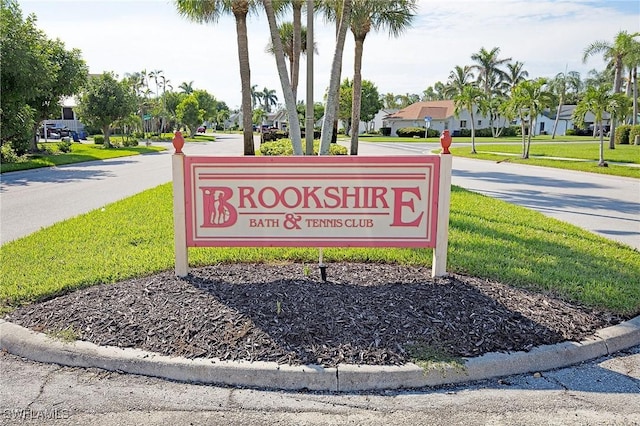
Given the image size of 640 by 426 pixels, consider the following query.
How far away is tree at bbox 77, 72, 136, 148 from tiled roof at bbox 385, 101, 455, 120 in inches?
1569

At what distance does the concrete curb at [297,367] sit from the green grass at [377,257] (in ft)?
3.09

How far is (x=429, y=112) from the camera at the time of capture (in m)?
63.9

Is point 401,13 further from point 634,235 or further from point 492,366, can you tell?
point 492,366

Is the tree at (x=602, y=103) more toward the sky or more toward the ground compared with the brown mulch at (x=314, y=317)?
more toward the sky

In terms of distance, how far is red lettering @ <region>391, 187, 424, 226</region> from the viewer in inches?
184

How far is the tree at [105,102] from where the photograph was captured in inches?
1276

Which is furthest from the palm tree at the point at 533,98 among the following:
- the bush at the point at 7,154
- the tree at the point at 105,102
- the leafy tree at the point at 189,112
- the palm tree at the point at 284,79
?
the leafy tree at the point at 189,112

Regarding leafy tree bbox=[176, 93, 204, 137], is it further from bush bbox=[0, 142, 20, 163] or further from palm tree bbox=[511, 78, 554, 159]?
palm tree bbox=[511, 78, 554, 159]

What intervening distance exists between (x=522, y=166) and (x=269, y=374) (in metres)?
21.2

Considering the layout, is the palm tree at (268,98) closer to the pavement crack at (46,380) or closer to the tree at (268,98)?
the tree at (268,98)

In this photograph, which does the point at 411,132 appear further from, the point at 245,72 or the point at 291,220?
the point at 291,220

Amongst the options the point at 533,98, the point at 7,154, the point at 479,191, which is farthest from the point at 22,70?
the point at 533,98

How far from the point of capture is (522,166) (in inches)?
866

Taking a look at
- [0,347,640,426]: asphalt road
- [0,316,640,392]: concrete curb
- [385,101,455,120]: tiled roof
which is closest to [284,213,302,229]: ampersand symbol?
[0,316,640,392]: concrete curb
